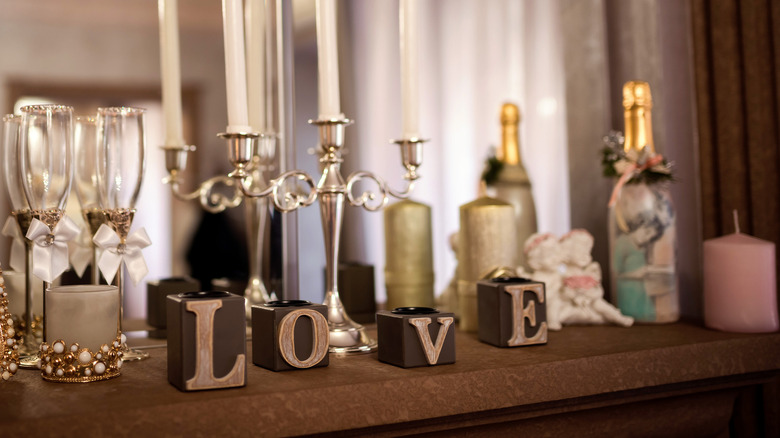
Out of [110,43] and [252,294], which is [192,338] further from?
[110,43]

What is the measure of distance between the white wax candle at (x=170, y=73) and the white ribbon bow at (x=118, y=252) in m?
0.25

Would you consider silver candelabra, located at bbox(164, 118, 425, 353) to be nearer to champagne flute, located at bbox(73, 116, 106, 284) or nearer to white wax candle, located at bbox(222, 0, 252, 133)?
white wax candle, located at bbox(222, 0, 252, 133)

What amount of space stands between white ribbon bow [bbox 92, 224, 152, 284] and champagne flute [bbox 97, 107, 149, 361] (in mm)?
20

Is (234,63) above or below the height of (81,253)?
above

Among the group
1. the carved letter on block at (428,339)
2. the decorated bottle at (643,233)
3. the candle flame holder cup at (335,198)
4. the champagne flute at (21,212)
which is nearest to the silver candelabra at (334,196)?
the candle flame holder cup at (335,198)

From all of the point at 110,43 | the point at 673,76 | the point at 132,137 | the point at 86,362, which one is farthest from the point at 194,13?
the point at 673,76

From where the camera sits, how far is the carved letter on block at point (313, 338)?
31.4 inches

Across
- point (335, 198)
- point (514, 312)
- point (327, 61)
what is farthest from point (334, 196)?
point (514, 312)

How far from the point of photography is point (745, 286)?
1.02 meters

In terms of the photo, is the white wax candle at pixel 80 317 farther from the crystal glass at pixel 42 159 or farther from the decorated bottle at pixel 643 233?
the decorated bottle at pixel 643 233

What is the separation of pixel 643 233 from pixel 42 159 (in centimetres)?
85

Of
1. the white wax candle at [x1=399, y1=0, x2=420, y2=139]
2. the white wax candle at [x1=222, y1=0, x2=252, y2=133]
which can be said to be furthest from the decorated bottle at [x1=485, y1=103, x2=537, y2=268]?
the white wax candle at [x1=222, y1=0, x2=252, y2=133]

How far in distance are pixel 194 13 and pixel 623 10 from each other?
78 centimetres

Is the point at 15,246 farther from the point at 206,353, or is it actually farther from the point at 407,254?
the point at 407,254
